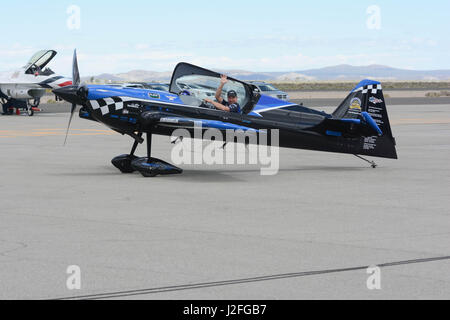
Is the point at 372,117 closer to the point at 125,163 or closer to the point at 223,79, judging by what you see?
the point at 223,79

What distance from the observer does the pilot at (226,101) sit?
14109 mm

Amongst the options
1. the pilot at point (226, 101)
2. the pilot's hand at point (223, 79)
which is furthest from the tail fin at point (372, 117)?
the pilot's hand at point (223, 79)

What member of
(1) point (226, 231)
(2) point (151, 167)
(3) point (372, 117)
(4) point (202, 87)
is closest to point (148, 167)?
(2) point (151, 167)

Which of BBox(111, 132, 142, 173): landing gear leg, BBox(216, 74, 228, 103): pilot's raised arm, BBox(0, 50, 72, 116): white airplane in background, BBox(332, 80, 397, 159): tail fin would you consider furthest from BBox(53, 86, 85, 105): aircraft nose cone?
BBox(0, 50, 72, 116): white airplane in background

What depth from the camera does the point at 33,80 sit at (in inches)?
1433

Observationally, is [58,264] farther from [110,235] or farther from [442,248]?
[442,248]

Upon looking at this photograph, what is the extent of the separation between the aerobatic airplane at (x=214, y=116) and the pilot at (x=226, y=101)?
3.4 inches

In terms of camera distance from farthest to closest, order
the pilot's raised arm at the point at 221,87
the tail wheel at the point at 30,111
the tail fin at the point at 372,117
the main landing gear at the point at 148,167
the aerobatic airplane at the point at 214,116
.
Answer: the tail wheel at the point at 30,111 < the tail fin at the point at 372,117 < the pilot's raised arm at the point at 221,87 < the aerobatic airplane at the point at 214,116 < the main landing gear at the point at 148,167

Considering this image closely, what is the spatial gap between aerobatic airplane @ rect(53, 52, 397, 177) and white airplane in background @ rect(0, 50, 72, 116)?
2223 cm

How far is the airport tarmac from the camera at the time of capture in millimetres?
6051

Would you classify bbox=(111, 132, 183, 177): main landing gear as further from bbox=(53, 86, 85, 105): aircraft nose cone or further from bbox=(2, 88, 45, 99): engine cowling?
bbox=(2, 88, 45, 99): engine cowling

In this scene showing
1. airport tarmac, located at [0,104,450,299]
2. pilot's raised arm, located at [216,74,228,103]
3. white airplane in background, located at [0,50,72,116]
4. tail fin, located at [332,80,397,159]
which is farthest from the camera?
white airplane in background, located at [0,50,72,116]

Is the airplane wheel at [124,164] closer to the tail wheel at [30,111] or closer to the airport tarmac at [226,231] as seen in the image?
the airport tarmac at [226,231]
